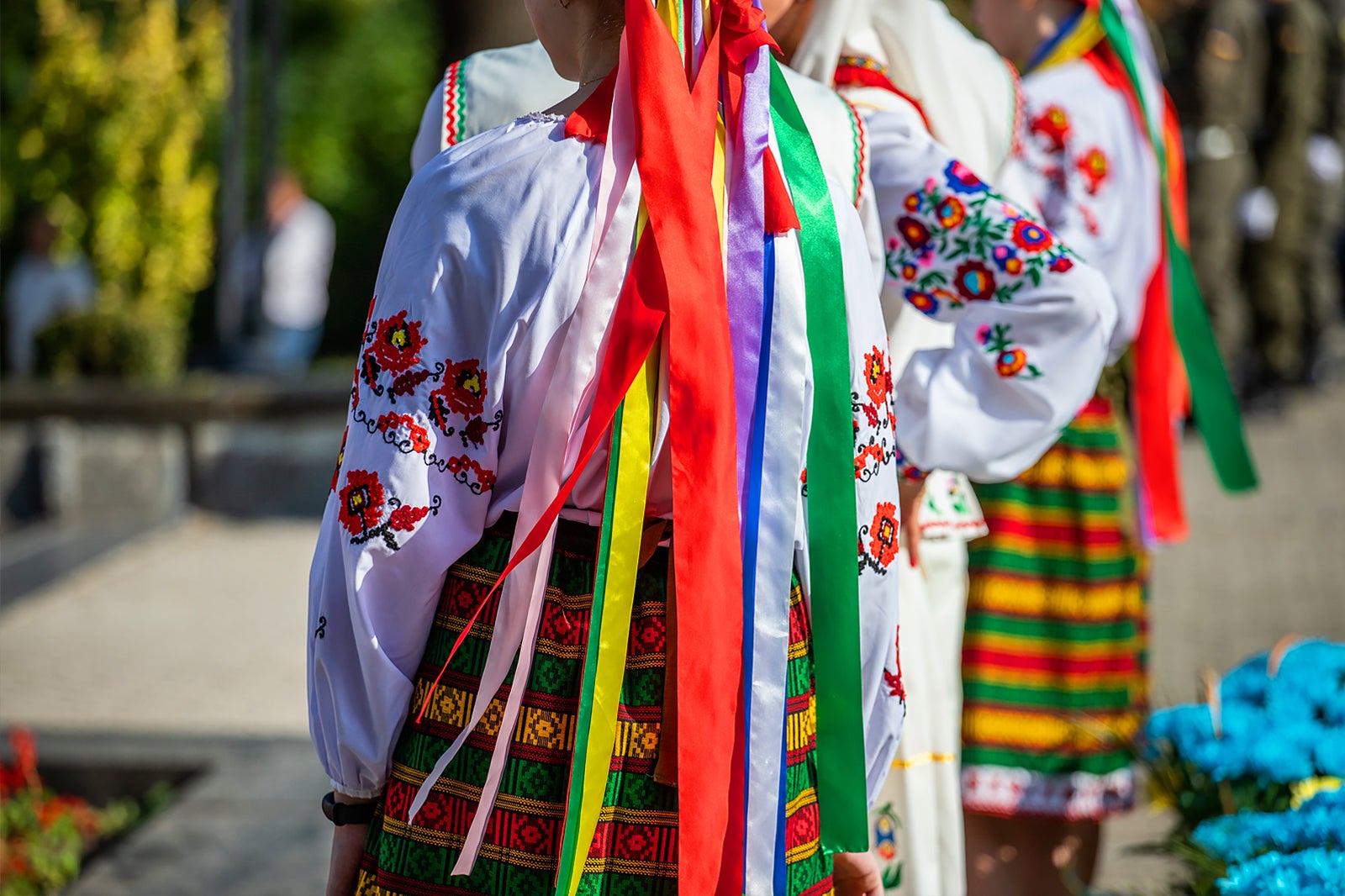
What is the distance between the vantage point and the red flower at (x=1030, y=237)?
2.12m

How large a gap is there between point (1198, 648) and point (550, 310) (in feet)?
15.0

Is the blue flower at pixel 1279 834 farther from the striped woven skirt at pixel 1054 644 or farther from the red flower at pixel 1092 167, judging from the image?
the red flower at pixel 1092 167

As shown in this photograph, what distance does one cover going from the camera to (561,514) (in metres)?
1.67

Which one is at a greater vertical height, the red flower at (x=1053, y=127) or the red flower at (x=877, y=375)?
the red flower at (x=1053, y=127)

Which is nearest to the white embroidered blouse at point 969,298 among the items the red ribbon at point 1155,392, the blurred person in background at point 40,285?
the red ribbon at point 1155,392

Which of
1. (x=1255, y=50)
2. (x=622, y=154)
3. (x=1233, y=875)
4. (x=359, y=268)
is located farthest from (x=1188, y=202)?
(x=359, y=268)

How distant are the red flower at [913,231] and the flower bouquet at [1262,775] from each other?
0.98 meters

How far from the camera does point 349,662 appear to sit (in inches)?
64.8

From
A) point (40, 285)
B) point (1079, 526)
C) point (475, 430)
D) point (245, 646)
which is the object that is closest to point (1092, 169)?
point (1079, 526)

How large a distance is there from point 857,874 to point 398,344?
0.81 m

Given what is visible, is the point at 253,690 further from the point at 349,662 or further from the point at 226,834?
the point at 349,662

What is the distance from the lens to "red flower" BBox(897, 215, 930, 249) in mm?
2170

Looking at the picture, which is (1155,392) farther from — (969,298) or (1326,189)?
(1326,189)

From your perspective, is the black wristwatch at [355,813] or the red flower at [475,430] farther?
the black wristwatch at [355,813]
